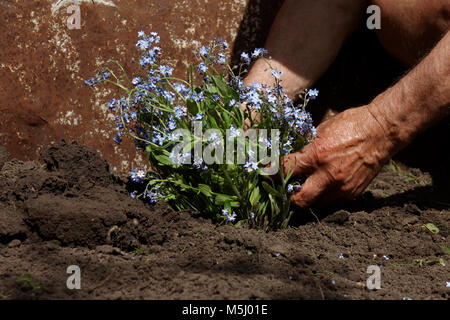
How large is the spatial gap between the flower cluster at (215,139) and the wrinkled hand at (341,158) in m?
0.06

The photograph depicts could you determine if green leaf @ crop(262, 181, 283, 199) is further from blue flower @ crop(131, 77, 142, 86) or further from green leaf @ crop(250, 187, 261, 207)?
blue flower @ crop(131, 77, 142, 86)

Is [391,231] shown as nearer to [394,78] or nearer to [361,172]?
[361,172]

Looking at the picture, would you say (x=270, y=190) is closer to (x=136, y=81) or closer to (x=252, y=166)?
(x=252, y=166)

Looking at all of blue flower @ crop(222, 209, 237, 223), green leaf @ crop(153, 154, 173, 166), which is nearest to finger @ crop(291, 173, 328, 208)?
blue flower @ crop(222, 209, 237, 223)

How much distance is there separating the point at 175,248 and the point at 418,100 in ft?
3.94

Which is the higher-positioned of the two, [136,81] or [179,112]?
[136,81]

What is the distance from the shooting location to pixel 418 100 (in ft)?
7.63

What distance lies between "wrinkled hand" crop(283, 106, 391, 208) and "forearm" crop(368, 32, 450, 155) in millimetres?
48

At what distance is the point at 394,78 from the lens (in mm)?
3254

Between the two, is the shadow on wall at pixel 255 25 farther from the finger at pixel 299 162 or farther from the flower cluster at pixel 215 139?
the finger at pixel 299 162

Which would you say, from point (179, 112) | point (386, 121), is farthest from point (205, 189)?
point (386, 121)

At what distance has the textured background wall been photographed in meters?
2.82

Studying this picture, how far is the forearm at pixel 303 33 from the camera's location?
2.92 m
